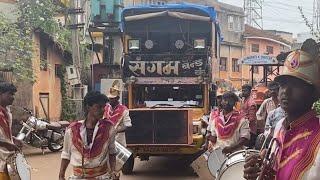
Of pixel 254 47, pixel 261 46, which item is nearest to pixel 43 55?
pixel 254 47

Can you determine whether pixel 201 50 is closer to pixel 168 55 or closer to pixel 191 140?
pixel 168 55

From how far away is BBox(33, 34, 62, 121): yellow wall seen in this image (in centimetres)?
1997

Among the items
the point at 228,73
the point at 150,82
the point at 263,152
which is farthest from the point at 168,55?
the point at 228,73

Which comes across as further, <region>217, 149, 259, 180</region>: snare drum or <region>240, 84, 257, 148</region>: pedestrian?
<region>240, 84, 257, 148</region>: pedestrian

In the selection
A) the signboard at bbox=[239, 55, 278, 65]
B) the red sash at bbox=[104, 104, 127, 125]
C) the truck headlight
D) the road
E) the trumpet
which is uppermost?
the truck headlight

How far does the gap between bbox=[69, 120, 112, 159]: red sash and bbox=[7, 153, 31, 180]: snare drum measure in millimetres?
1419

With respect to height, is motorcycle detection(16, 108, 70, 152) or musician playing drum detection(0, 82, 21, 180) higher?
musician playing drum detection(0, 82, 21, 180)

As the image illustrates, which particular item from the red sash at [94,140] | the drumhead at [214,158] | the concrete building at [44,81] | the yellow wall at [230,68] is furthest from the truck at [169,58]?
the yellow wall at [230,68]

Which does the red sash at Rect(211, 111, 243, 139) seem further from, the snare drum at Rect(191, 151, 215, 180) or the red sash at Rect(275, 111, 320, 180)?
the red sash at Rect(275, 111, 320, 180)

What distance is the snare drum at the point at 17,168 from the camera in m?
6.12

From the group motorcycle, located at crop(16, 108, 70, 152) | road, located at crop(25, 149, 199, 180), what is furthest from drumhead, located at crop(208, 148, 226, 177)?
motorcycle, located at crop(16, 108, 70, 152)

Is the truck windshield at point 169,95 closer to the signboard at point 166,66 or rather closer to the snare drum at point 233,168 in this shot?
the signboard at point 166,66

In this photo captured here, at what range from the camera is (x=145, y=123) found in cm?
1087

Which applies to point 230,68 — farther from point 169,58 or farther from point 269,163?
point 269,163
